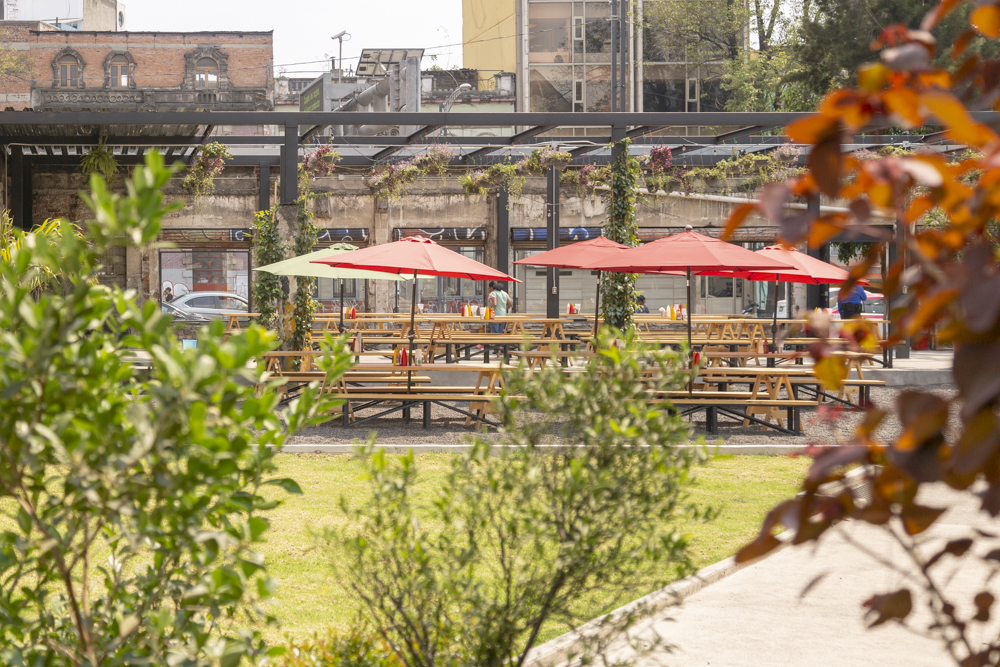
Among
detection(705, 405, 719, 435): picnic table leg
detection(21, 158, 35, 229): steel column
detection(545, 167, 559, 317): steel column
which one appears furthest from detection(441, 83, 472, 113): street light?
detection(705, 405, 719, 435): picnic table leg

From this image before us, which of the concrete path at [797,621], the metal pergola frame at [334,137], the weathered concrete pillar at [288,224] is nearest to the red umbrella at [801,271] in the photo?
the metal pergola frame at [334,137]

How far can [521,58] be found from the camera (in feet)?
151

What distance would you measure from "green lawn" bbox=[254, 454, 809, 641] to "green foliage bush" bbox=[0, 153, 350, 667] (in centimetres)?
96

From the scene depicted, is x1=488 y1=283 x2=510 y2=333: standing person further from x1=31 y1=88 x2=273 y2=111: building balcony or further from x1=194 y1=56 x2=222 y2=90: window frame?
x1=194 y1=56 x2=222 y2=90: window frame

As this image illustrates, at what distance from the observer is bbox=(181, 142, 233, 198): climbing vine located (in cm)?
1667

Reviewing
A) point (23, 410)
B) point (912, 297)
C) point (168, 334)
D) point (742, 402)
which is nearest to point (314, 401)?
point (168, 334)

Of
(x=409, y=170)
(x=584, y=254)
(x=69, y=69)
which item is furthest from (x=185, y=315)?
(x=69, y=69)

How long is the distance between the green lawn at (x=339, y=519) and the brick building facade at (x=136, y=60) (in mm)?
42914

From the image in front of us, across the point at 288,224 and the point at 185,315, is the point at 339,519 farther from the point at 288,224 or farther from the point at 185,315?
the point at 185,315

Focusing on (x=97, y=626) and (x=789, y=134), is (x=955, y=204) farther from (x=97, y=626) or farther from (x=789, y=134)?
(x=97, y=626)

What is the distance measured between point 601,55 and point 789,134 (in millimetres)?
46951

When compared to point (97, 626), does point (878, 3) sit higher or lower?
higher

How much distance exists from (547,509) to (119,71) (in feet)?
172

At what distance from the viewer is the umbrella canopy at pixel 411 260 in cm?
1109
